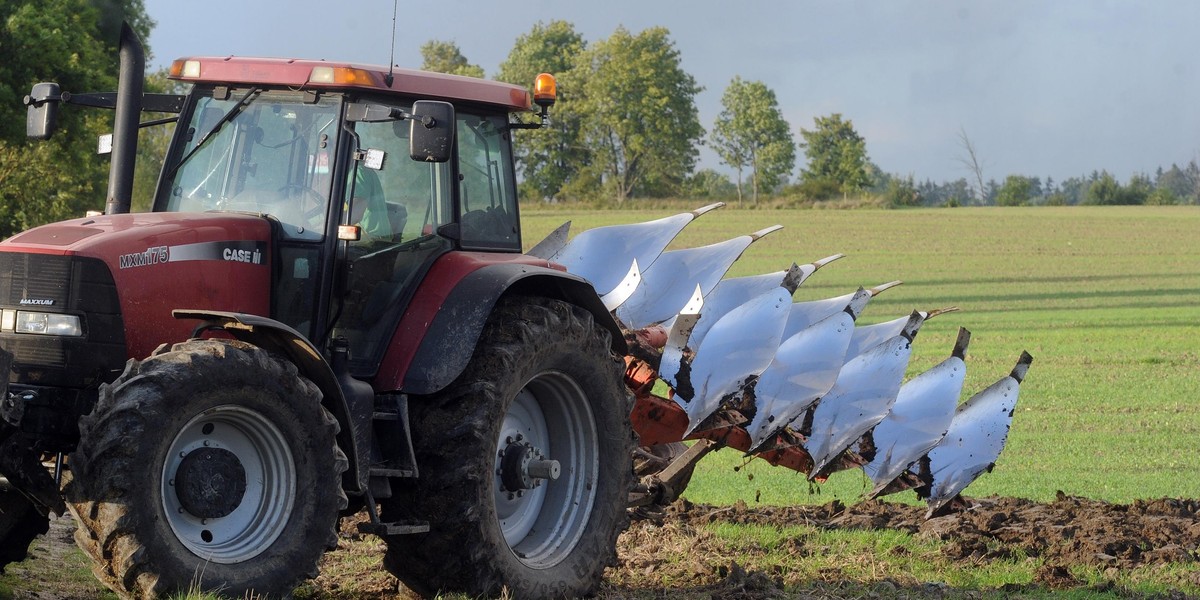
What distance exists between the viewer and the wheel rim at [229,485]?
15.5 feet

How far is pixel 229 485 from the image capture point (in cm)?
482

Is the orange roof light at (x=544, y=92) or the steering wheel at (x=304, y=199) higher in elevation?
the orange roof light at (x=544, y=92)

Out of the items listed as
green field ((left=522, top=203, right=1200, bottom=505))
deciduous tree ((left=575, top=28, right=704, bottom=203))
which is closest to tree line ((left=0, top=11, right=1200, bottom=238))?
deciduous tree ((left=575, top=28, right=704, bottom=203))

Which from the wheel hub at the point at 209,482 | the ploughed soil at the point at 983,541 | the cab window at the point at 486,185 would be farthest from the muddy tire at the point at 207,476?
the ploughed soil at the point at 983,541

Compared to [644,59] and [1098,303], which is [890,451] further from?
[644,59]

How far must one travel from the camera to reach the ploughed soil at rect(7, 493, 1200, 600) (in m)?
6.33

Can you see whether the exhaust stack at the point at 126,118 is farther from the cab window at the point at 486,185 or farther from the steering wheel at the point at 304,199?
the cab window at the point at 486,185

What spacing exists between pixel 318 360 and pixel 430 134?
0.95 m

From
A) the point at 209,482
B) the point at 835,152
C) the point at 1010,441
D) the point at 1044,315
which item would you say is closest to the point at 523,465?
the point at 209,482

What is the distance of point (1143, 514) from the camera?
8383 millimetres

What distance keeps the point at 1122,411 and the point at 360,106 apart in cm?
1014

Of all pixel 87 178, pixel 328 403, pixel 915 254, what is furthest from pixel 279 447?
pixel 915 254

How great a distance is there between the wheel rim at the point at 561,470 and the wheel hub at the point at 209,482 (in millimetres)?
1626

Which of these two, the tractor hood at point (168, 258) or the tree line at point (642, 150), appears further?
the tree line at point (642, 150)
